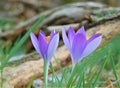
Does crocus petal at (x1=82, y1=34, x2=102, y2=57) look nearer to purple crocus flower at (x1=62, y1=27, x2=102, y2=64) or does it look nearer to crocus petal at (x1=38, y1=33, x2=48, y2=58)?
purple crocus flower at (x1=62, y1=27, x2=102, y2=64)

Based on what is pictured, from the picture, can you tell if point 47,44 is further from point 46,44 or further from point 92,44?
point 92,44

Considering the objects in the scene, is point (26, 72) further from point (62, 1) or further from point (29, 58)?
point (62, 1)

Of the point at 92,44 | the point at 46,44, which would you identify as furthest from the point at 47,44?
the point at 92,44

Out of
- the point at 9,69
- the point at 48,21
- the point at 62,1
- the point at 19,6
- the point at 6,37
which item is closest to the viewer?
the point at 9,69

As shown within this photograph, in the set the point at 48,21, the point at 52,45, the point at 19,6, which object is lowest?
the point at 52,45

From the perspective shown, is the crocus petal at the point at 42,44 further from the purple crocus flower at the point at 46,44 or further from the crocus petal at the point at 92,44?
the crocus petal at the point at 92,44

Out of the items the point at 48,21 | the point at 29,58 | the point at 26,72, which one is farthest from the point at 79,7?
the point at 26,72

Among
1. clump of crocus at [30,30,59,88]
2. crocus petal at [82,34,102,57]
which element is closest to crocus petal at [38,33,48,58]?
clump of crocus at [30,30,59,88]

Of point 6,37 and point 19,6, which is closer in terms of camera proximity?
point 6,37

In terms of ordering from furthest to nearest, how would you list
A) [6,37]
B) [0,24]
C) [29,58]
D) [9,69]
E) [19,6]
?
1. [19,6]
2. [0,24]
3. [6,37]
4. [29,58]
5. [9,69]
